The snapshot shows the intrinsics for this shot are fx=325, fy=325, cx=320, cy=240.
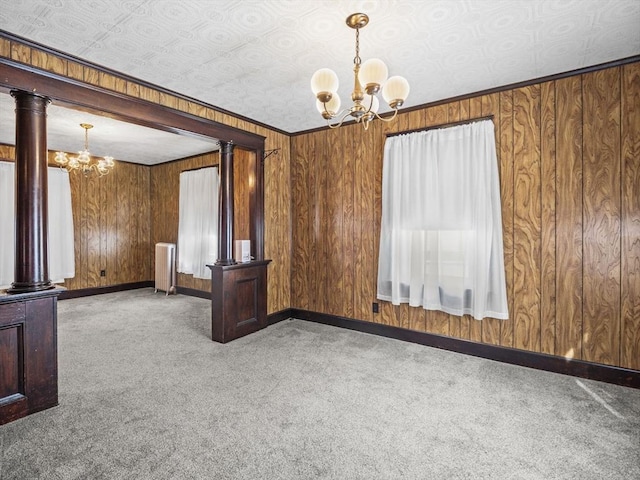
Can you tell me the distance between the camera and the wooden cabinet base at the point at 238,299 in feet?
12.6

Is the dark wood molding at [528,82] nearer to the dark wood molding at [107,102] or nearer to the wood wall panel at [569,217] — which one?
the wood wall panel at [569,217]

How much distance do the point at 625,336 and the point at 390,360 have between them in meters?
2.01

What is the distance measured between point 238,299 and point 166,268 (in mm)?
3352

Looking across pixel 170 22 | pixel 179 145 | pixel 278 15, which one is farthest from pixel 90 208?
pixel 278 15

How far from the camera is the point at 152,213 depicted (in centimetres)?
747

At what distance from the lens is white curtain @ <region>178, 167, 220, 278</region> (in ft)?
20.0

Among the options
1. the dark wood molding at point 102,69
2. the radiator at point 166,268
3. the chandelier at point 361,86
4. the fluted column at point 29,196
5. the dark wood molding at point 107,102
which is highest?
the dark wood molding at point 102,69

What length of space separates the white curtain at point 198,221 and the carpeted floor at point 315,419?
8.87 ft

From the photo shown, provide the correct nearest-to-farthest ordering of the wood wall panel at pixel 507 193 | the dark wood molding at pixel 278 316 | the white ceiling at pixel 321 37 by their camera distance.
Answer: the white ceiling at pixel 321 37 < the wood wall panel at pixel 507 193 < the dark wood molding at pixel 278 316

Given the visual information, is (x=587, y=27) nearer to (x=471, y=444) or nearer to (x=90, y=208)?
(x=471, y=444)

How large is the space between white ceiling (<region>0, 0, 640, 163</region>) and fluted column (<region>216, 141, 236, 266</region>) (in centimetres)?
93

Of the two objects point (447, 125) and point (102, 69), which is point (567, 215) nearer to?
point (447, 125)

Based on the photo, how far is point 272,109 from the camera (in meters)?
3.85

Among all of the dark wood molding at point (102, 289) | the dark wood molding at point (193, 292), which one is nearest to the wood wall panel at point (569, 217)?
Result: the dark wood molding at point (193, 292)
